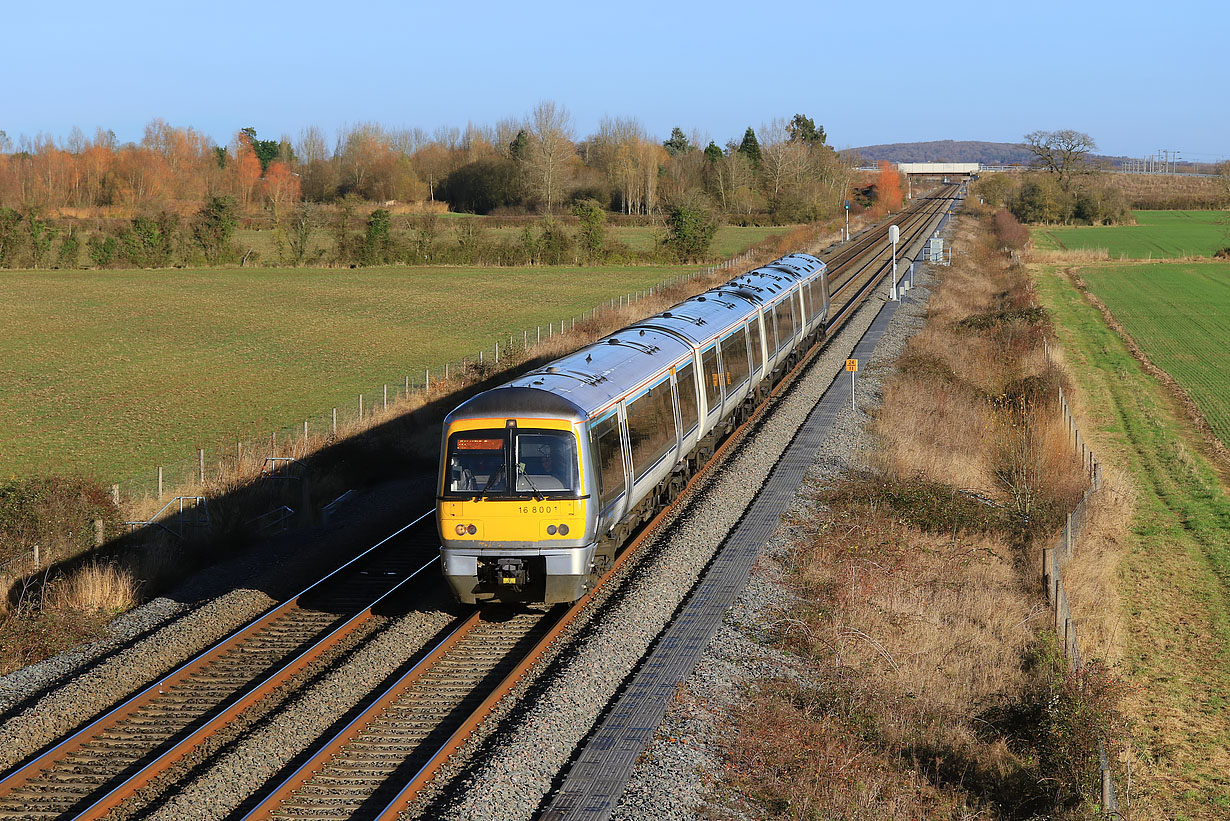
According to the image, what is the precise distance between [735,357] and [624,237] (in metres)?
75.4

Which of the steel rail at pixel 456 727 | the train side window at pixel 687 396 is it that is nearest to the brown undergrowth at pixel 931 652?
the steel rail at pixel 456 727

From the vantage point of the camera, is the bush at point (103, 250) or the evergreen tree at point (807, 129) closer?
the bush at point (103, 250)

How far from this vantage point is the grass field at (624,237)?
8275 cm

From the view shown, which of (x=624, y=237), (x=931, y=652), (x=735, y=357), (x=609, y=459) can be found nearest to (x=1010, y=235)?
(x=624, y=237)

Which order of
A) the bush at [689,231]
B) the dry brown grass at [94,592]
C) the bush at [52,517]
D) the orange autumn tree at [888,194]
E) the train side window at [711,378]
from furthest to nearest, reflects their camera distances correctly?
the orange autumn tree at [888,194]
the bush at [689,231]
the train side window at [711,378]
the bush at [52,517]
the dry brown grass at [94,592]

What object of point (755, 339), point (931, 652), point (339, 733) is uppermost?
point (755, 339)

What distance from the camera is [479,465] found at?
12.3 metres

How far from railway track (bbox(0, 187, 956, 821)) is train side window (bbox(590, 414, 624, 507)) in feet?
4.65

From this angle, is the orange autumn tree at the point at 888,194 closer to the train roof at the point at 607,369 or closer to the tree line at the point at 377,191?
the tree line at the point at 377,191

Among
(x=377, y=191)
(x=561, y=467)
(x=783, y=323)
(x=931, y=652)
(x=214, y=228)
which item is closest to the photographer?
(x=561, y=467)

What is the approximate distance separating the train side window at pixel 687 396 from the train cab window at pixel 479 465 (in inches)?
204

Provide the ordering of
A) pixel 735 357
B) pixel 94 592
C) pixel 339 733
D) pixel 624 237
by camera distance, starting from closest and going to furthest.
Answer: pixel 339 733, pixel 94 592, pixel 735 357, pixel 624 237

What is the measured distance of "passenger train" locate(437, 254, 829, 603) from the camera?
477 inches

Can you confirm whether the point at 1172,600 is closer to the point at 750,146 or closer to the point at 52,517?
the point at 52,517
